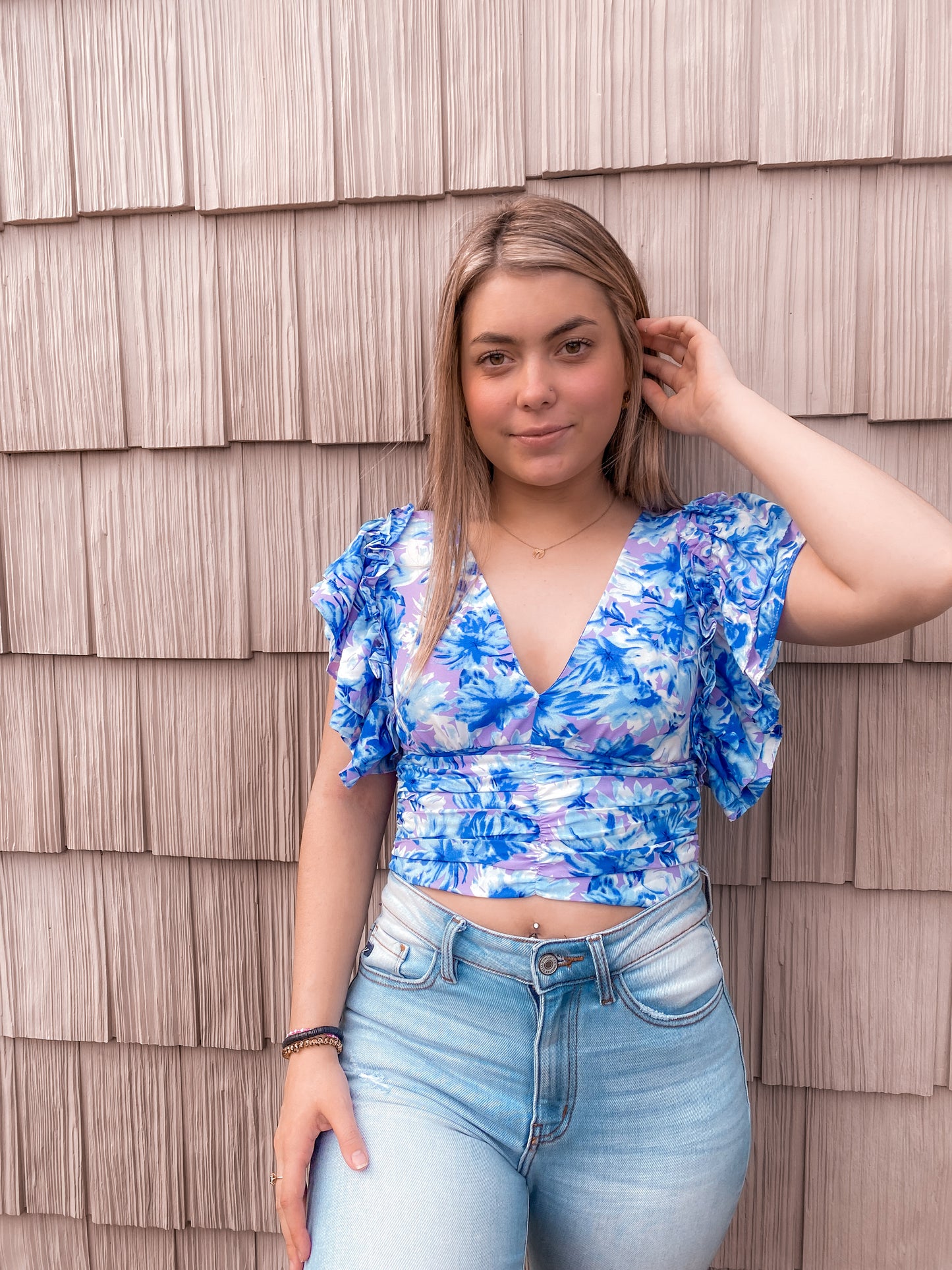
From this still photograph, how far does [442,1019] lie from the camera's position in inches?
44.6

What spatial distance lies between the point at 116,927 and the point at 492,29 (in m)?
1.68

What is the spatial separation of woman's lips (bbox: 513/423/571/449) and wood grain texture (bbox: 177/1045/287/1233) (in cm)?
121

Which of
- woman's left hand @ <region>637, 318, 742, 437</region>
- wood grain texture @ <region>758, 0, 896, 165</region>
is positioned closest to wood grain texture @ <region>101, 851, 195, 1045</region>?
woman's left hand @ <region>637, 318, 742, 437</region>

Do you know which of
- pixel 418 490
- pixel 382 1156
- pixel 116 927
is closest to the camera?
pixel 382 1156

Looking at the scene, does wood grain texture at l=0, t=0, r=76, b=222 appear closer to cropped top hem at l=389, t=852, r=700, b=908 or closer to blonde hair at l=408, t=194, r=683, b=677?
blonde hair at l=408, t=194, r=683, b=677

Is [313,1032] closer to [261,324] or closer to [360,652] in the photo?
[360,652]

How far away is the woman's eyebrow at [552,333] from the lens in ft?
3.93

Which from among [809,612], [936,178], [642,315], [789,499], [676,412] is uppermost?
[936,178]

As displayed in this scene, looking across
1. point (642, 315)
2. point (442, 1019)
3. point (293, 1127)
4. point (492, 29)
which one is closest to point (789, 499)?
point (642, 315)

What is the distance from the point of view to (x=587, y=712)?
3.84ft

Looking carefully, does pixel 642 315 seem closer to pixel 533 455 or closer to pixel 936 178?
pixel 533 455

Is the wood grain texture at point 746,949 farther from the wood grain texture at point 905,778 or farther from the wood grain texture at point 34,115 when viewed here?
the wood grain texture at point 34,115

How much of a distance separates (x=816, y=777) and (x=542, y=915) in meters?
0.62

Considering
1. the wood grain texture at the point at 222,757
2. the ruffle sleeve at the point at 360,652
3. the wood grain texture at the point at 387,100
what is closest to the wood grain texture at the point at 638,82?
the wood grain texture at the point at 387,100
